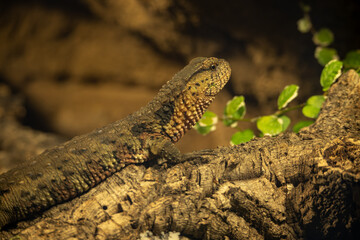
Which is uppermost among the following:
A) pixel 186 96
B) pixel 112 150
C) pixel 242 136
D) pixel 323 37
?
pixel 323 37

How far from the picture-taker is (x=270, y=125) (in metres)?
2.85

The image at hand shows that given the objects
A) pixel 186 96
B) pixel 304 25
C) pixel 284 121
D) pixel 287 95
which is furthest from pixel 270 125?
pixel 304 25

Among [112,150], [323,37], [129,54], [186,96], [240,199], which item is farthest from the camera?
[323,37]

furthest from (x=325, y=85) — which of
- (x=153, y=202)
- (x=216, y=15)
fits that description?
(x=153, y=202)

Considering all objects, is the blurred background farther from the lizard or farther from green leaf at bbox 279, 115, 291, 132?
the lizard

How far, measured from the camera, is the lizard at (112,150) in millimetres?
1978

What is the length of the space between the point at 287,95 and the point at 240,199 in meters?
1.39

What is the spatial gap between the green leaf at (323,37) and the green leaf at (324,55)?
Answer: 3.2 inches

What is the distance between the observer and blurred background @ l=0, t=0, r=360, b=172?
2.50 metres

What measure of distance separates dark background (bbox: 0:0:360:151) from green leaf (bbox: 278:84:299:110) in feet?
0.55

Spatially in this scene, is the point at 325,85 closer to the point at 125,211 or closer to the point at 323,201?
the point at 323,201

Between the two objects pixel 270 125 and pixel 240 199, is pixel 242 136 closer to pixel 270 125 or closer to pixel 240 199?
pixel 270 125

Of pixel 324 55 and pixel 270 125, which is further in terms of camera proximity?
pixel 324 55

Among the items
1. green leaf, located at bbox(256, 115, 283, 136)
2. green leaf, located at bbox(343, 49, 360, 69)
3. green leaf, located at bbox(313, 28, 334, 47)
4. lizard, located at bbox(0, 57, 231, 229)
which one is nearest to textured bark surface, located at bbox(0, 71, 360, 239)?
lizard, located at bbox(0, 57, 231, 229)
